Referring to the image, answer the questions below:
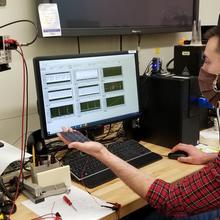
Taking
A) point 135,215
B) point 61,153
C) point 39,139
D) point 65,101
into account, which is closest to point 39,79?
point 65,101

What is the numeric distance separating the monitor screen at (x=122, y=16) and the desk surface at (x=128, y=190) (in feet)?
2.51

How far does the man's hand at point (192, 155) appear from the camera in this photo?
4.88 feet

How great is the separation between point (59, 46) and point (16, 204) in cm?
90

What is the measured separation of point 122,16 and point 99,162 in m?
0.89

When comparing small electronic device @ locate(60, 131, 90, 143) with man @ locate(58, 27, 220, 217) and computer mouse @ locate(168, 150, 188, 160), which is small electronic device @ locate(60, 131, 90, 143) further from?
computer mouse @ locate(168, 150, 188, 160)

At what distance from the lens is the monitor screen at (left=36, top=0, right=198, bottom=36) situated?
5.53 feet

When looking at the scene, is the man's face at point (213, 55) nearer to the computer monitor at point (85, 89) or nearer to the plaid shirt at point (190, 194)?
the plaid shirt at point (190, 194)

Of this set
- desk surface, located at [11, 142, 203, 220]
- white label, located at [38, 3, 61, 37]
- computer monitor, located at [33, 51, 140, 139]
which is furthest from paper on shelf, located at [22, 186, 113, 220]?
white label, located at [38, 3, 61, 37]

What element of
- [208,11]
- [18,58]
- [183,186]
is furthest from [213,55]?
[208,11]

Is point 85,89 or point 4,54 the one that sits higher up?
point 4,54

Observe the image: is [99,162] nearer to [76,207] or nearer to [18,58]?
[76,207]

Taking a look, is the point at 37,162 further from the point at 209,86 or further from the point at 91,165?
the point at 209,86

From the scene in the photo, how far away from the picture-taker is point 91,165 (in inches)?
54.9

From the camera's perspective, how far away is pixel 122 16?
6.31ft
